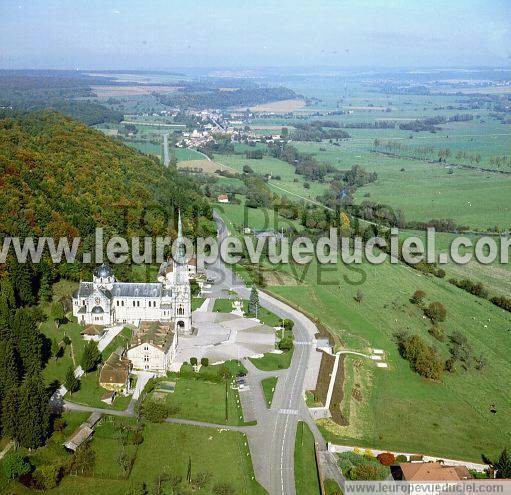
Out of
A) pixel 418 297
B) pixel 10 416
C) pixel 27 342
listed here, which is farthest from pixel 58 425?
pixel 418 297

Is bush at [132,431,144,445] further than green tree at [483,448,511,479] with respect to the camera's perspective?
Yes

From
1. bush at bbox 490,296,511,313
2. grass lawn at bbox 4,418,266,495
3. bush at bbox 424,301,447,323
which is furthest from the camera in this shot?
bush at bbox 490,296,511,313

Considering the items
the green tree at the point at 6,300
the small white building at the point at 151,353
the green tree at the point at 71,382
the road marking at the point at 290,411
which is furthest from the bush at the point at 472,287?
the green tree at the point at 6,300

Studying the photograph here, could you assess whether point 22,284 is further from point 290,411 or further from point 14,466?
point 290,411

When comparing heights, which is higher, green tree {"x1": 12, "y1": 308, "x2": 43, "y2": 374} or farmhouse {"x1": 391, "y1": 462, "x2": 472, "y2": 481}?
green tree {"x1": 12, "y1": 308, "x2": 43, "y2": 374}

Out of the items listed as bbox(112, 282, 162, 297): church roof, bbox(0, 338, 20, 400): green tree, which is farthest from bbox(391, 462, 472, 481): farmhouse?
bbox(112, 282, 162, 297): church roof

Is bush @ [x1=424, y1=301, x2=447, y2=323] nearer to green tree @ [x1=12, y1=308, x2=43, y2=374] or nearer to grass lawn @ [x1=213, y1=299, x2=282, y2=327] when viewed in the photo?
grass lawn @ [x1=213, y1=299, x2=282, y2=327]
